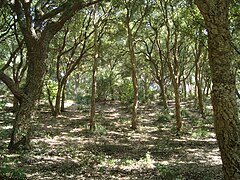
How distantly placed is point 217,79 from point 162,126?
13.8m

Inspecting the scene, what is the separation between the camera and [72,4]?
10.7 metres

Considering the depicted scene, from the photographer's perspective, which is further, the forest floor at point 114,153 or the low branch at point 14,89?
the low branch at point 14,89

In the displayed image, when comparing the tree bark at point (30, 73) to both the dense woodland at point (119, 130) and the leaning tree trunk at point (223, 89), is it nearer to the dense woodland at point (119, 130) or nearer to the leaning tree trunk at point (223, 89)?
the dense woodland at point (119, 130)

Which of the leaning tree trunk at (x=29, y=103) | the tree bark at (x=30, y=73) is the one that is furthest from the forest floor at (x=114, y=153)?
the tree bark at (x=30, y=73)

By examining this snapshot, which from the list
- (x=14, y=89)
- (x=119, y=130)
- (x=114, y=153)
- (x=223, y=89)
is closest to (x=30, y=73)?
(x=14, y=89)

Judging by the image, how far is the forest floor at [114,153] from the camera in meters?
7.48

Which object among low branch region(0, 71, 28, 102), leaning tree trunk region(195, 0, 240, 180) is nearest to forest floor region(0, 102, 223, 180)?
low branch region(0, 71, 28, 102)

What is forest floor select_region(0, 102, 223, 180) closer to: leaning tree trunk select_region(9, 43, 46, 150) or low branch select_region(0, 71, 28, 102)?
leaning tree trunk select_region(9, 43, 46, 150)

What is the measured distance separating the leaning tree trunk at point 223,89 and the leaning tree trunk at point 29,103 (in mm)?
7687

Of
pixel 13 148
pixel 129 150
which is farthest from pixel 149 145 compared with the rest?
→ pixel 13 148

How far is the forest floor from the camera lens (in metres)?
7.48

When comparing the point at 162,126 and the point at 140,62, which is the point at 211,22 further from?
the point at 140,62

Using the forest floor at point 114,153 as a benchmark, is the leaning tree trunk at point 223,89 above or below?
above

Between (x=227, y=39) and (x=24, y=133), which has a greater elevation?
(x=227, y=39)
